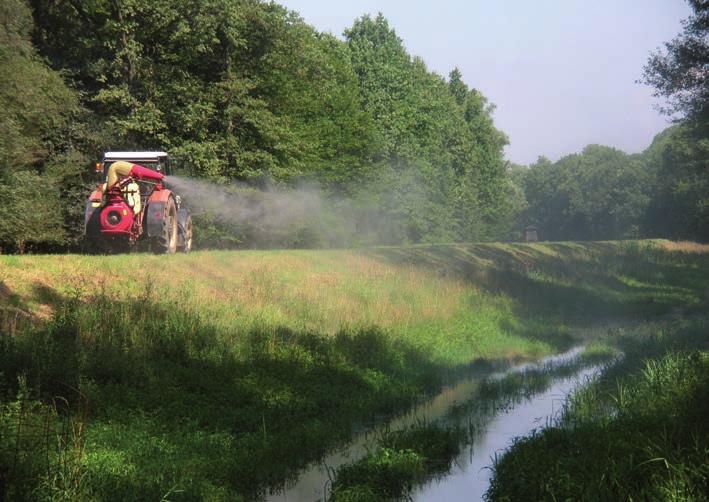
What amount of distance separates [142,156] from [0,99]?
6.34 m

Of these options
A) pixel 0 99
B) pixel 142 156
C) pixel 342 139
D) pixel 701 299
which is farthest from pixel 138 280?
pixel 342 139

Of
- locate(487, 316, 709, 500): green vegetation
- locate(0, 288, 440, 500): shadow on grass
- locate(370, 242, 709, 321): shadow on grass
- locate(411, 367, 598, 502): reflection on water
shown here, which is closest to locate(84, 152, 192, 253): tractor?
locate(0, 288, 440, 500): shadow on grass

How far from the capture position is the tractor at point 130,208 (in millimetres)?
22156

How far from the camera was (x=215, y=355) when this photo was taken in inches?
571

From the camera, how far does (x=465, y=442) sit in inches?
476

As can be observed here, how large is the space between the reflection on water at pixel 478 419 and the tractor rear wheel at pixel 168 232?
35.0ft

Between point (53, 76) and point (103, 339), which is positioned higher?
point (53, 76)

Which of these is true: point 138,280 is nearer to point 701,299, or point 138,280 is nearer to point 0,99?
point 0,99

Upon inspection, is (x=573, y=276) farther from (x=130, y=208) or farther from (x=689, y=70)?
(x=130, y=208)

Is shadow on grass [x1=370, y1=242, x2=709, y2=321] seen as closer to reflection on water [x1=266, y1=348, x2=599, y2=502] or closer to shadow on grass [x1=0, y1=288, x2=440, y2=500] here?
reflection on water [x1=266, y1=348, x2=599, y2=502]

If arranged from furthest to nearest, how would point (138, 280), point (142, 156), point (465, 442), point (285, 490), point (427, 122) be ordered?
point (427, 122)
point (142, 156)
point (138, 280)
point (465, 442)
point (285, 490)

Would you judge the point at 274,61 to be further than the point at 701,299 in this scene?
Yes

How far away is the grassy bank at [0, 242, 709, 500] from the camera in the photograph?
9.27 m

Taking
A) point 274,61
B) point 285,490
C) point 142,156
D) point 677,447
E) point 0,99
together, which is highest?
point 274,61
